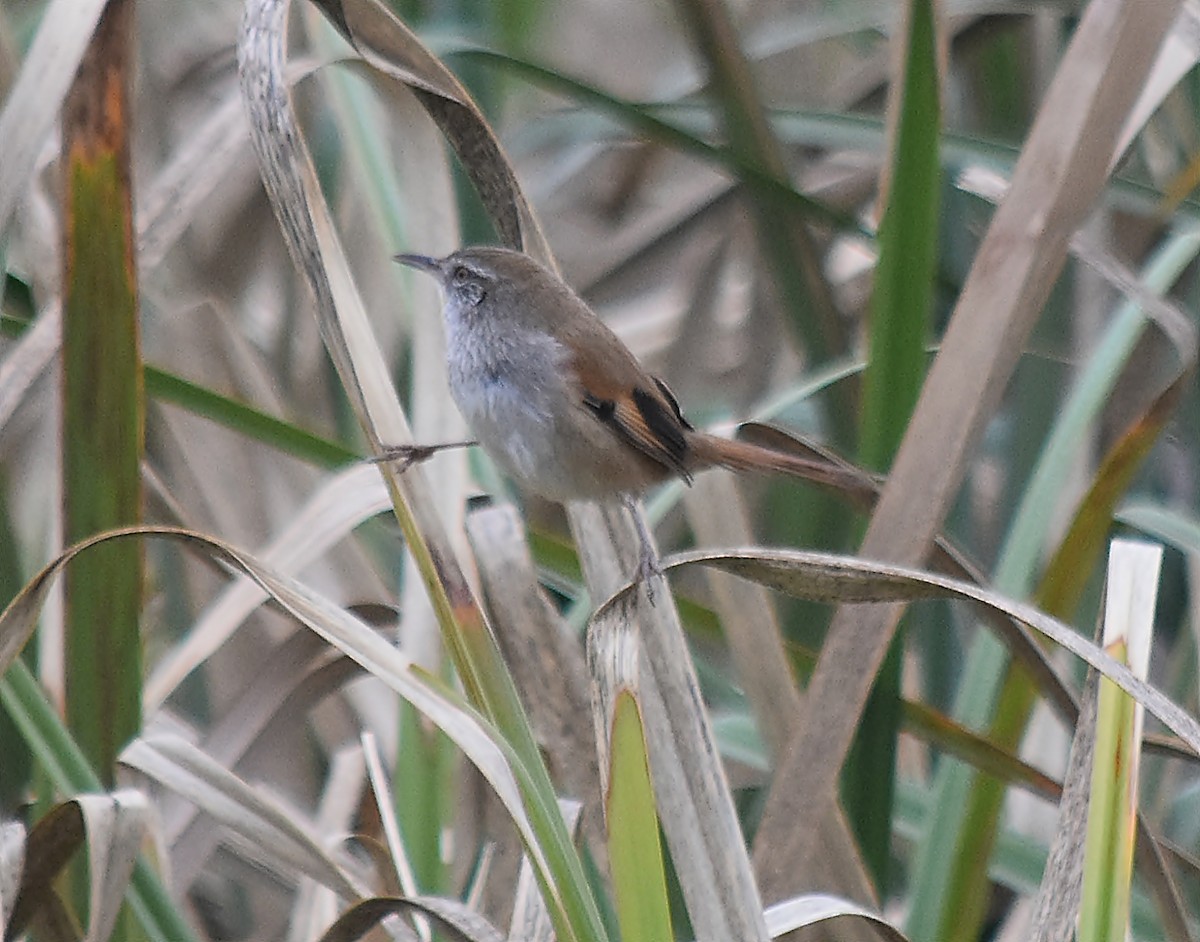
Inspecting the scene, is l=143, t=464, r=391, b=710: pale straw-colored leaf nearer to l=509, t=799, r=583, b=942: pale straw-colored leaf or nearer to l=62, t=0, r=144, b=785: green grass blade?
l=62, t=0, r=144, b=785: green grass blade

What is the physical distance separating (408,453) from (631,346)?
1.59 metres

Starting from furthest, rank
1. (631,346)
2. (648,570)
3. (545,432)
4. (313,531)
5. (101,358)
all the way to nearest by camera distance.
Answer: (631,346) → (545,432) → (313,531) → (648,570) → (101,358)

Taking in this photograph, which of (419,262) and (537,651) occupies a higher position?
(419,262)

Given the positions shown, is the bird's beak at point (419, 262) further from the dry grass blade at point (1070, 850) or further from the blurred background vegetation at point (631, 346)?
the dry grass blade at point (1070, 850)

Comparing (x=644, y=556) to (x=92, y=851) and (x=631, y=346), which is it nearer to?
(x=92, y=851)

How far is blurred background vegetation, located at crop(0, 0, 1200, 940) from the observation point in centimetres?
158

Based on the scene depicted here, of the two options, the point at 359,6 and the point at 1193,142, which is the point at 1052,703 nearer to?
the point at 359,6

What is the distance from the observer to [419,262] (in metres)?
1.95

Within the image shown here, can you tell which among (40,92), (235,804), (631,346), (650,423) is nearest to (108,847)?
(235,804)

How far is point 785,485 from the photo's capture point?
101 inches

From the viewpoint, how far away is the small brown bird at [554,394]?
2.00 meters

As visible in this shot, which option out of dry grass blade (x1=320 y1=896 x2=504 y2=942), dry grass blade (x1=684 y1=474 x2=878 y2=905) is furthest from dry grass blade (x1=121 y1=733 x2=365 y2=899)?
dry grass blade (x1=684 y1=474 x2=878 y2=905)

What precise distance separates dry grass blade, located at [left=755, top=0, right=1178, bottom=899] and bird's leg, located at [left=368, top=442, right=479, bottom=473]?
0.50 m

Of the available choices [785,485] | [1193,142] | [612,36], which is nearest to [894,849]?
[785,485]
